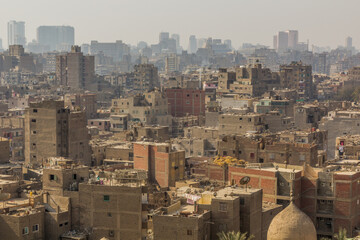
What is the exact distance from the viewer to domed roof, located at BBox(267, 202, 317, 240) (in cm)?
2984

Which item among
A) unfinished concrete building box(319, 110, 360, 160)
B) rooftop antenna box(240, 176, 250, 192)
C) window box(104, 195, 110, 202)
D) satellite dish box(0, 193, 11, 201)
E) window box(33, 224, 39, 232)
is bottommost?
window box(33, 224, 39, 232)

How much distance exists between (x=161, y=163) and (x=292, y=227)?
20.3m

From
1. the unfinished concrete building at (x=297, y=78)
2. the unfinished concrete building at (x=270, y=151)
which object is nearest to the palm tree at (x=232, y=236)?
the unfinished concrete building at (x=270, y=151)

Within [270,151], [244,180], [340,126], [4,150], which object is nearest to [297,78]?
[340,126]

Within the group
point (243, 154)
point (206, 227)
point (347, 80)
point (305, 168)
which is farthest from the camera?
point (347, 80)

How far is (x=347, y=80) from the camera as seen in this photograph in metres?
145

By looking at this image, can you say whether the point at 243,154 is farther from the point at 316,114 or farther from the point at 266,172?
the point at 316,114

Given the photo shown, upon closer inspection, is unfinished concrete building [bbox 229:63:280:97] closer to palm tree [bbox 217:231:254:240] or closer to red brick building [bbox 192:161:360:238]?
red brick building [bbox 192:161:360:238]

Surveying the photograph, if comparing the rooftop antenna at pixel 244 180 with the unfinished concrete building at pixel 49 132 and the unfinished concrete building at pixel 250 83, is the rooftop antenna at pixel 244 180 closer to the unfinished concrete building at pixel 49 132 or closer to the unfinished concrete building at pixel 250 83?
the unfinished concrete building at pixel 49 132

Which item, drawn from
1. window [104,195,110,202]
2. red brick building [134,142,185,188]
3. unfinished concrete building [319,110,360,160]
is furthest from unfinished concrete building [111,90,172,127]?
window [104,195,110,202]

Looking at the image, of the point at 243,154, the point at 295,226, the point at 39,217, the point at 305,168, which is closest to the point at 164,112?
the point at 243,154

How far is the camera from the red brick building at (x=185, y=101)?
3755 inches

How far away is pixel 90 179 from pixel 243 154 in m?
15.6

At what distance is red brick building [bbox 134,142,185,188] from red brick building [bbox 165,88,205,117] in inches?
1763
